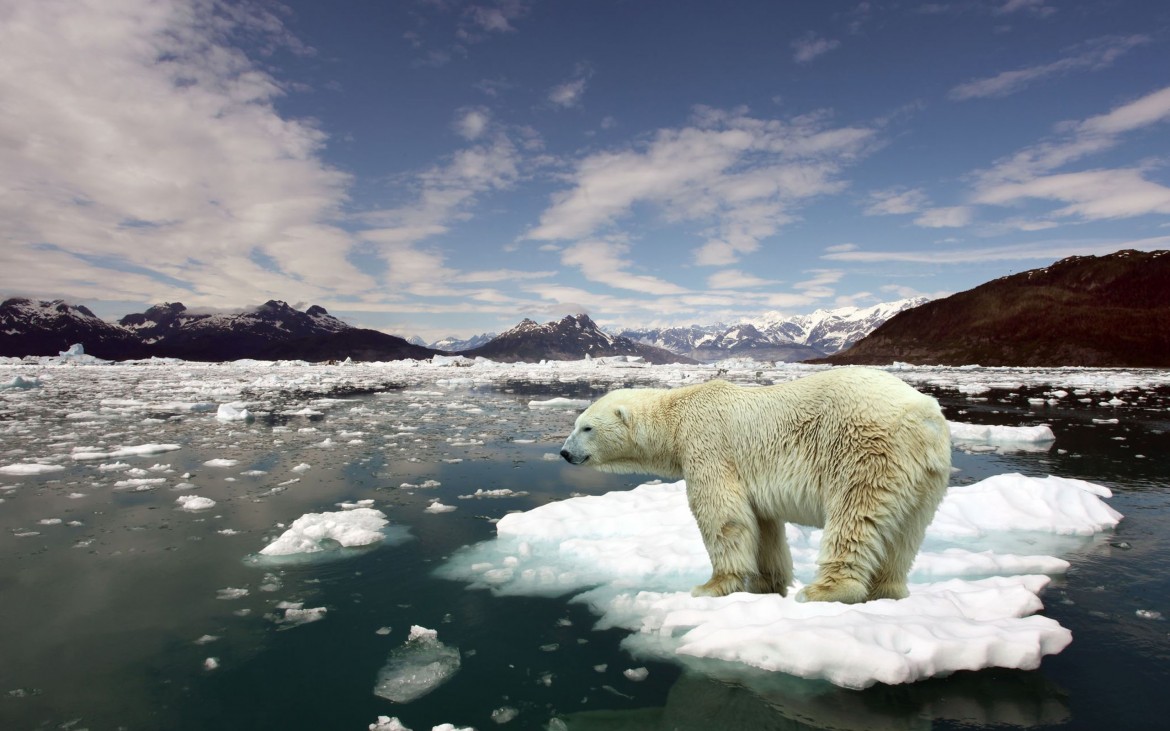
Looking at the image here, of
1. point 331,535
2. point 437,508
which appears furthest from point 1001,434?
point 331,535

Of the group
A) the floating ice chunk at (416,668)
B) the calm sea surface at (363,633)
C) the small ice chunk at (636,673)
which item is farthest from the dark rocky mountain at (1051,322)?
the floating ice chunk at (416,668)

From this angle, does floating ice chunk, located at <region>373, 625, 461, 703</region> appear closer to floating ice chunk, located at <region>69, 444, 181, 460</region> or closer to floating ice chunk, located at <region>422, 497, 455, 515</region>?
floating ice chunk, located at <region>422, 497, 455, 515</region>

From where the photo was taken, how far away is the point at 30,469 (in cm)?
1159

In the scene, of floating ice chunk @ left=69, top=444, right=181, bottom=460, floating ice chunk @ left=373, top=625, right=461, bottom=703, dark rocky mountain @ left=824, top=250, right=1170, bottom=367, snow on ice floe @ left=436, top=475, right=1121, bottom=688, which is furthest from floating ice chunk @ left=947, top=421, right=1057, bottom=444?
dark rocky mountain @ left=824, top=250, right=1170, bottom=367

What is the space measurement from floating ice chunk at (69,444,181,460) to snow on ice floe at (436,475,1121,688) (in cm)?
1112

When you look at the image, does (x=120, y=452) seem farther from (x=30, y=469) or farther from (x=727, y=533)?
(x=727, y=533)

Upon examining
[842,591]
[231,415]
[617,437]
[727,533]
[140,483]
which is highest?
[617,437]

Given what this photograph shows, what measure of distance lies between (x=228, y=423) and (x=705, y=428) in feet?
66.1

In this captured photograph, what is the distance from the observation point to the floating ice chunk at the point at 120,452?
43.0 feet

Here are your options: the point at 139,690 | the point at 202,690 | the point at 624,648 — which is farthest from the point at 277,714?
the point at 624,648

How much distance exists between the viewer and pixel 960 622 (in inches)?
161

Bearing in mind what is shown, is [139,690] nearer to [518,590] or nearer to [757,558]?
[518,590]

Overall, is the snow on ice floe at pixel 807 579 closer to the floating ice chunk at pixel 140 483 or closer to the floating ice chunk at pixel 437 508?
the floating ice chunk at pixel 437 508

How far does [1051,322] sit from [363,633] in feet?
466
